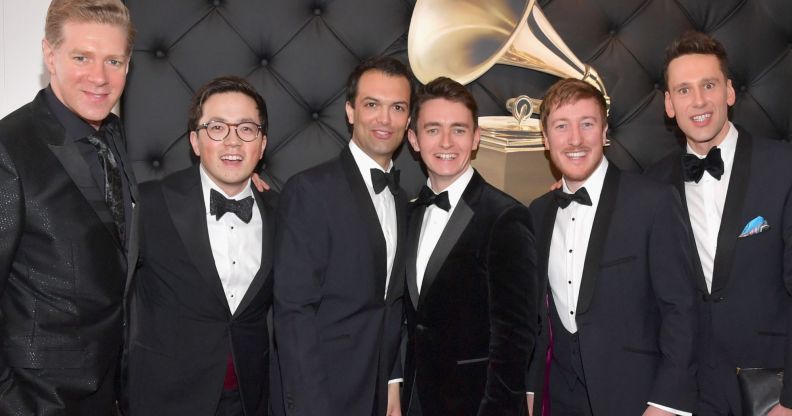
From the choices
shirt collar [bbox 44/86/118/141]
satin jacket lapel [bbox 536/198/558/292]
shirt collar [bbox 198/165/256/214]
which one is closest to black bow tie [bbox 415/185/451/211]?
satin jacket lapel [bbox 536/198/558/292]

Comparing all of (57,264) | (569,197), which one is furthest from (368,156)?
(57,264)

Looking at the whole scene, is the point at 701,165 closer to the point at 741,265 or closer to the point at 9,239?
the point at 741,265

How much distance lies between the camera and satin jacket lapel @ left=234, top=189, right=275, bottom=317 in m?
1.80

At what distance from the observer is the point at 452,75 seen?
2.26m

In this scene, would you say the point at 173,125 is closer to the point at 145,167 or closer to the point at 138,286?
the point at 145,167

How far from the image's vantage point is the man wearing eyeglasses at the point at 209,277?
174cm

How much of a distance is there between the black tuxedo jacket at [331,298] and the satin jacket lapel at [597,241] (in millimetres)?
493

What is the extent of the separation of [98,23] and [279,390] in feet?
3.43

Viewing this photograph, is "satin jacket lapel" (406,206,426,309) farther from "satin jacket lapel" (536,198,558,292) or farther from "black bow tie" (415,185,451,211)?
"satin jacket lapel" (536,198,558,292)

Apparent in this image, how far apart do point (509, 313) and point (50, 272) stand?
1050mm

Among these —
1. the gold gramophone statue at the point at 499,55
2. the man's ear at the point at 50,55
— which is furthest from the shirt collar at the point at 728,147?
the man's ear at the point at 50,55

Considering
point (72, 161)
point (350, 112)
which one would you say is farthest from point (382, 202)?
point (72, 161)

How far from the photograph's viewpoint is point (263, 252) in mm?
1850

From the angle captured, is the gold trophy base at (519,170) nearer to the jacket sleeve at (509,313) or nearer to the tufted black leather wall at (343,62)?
the tufted black leather wall at (343,62)
